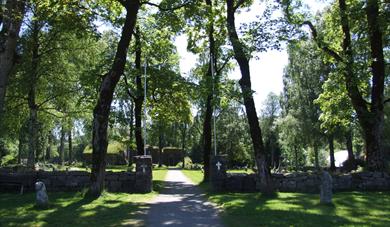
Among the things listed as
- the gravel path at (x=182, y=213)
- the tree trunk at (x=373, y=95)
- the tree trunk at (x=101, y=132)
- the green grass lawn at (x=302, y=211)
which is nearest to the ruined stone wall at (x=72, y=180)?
the tree trunk at (x=101, y=132)

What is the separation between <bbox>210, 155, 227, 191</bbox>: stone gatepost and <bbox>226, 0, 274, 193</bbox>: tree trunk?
2.13 meters

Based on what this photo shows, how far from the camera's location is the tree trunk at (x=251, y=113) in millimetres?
16531

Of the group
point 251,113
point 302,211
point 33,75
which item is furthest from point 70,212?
point 33,75

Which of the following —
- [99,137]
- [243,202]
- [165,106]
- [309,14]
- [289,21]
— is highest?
[309,14]

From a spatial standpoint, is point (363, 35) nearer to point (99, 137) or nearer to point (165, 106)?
point (165, 106)

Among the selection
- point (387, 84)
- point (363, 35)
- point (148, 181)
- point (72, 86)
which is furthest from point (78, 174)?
point (387, 84)

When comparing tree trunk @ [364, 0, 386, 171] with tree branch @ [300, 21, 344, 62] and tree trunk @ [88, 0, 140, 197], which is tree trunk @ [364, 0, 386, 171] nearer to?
tree branch @ [300, 21, 344, 62]

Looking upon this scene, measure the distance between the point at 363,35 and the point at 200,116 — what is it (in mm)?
36898

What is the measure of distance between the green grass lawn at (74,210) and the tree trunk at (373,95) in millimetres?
11177

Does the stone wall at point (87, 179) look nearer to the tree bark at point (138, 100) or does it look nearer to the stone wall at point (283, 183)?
the stone wall at point (283, 183)

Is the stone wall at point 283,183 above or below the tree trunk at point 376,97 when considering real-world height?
below

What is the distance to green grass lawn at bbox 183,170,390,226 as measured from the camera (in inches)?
404

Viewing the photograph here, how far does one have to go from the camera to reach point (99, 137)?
53.1ft

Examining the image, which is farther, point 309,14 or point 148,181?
point 309,14
